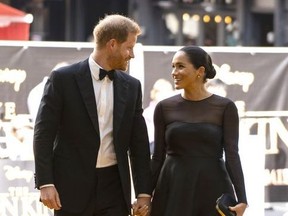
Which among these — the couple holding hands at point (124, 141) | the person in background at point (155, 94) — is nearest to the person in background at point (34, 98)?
the person in background at point (155, 94)

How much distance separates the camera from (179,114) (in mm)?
6031

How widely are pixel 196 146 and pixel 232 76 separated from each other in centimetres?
194

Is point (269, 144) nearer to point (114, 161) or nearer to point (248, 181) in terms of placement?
point (248, 181)

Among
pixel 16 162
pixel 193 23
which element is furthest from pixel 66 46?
pixel 193 23

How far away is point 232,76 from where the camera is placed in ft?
25.6

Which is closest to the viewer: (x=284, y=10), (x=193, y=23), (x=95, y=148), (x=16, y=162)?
(x=95, y=148)

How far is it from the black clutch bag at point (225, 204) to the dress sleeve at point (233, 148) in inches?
2.6

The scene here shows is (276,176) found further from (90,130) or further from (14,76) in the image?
(90,130)

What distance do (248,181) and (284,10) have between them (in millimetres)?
13046

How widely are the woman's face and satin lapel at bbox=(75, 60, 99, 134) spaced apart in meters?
0.58

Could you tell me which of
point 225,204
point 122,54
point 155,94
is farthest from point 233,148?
point 155,94

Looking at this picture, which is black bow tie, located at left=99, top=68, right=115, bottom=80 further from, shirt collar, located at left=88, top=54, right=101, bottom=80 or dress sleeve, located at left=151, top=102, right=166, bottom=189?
dress sleeve, located at left=151, top=102, right=166, bottom=189

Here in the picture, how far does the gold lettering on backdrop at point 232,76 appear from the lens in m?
7.77

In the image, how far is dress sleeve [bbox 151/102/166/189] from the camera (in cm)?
606
